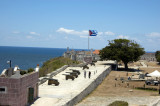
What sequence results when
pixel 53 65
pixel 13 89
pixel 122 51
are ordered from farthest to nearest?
pixel 53 65
pixel 122 51
pixel 13 89

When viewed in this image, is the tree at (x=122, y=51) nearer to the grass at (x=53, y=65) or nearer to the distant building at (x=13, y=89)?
the grass at (x=53, y=65)

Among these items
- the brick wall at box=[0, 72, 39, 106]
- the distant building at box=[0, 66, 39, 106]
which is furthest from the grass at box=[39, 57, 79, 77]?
the brick wall at box=[0, 72, 39, 106]

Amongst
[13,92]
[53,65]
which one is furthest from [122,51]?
[13,92]

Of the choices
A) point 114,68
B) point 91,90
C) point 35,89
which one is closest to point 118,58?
point 114,68

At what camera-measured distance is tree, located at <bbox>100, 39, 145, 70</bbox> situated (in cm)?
5169

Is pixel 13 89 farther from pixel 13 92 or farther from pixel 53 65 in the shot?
pixel 53 65

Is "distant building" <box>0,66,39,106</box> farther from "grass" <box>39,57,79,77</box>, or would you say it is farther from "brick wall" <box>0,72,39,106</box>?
"grass" <box>39,57,79,77</box>

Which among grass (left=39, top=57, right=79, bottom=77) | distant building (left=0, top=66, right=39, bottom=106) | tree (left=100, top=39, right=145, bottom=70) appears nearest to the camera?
distant building (left=0, top=66, right=39, bottom=106)

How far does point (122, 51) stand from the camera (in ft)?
170

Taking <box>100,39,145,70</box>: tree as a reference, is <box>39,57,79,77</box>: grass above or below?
below

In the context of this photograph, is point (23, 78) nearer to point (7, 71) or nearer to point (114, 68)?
point (7, 71)

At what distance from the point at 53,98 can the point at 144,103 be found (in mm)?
7143

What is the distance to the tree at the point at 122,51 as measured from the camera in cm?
5169

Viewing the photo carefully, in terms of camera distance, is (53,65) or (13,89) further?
(53,65)
